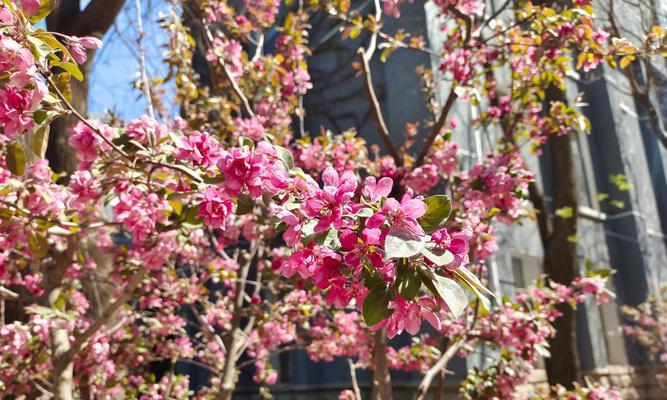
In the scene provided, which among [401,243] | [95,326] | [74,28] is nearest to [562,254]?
[95,326]

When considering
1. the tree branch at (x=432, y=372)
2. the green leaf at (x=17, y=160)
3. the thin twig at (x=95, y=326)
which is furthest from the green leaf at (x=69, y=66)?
the tree branch at (x=432, y=372)

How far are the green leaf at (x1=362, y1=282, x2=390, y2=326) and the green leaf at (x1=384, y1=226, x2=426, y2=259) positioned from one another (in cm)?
15

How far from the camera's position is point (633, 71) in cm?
503

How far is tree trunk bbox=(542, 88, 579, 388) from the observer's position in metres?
5.44

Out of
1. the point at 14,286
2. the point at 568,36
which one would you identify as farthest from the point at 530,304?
the point at 14,286

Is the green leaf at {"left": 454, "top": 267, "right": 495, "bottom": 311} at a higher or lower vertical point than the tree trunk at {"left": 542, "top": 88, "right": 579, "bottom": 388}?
lower

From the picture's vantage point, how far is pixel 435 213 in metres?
1.28

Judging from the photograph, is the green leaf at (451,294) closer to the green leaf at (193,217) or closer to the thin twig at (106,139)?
the thin twig at (106,139)

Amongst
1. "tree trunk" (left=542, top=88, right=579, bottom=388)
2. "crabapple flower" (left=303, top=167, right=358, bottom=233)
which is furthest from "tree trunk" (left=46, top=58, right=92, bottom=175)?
"tree trunk" (left=542, top=88, right=579, bottom=388)

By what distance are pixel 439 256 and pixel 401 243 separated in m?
0.10

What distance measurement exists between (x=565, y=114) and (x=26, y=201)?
360 centimetres

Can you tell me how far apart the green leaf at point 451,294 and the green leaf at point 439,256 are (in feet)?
0.14

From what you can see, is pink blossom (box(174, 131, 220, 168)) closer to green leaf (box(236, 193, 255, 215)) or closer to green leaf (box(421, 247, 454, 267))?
green leaf (box(236, 193, 255, 215))

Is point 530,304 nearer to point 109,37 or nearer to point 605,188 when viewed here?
point 109,37
